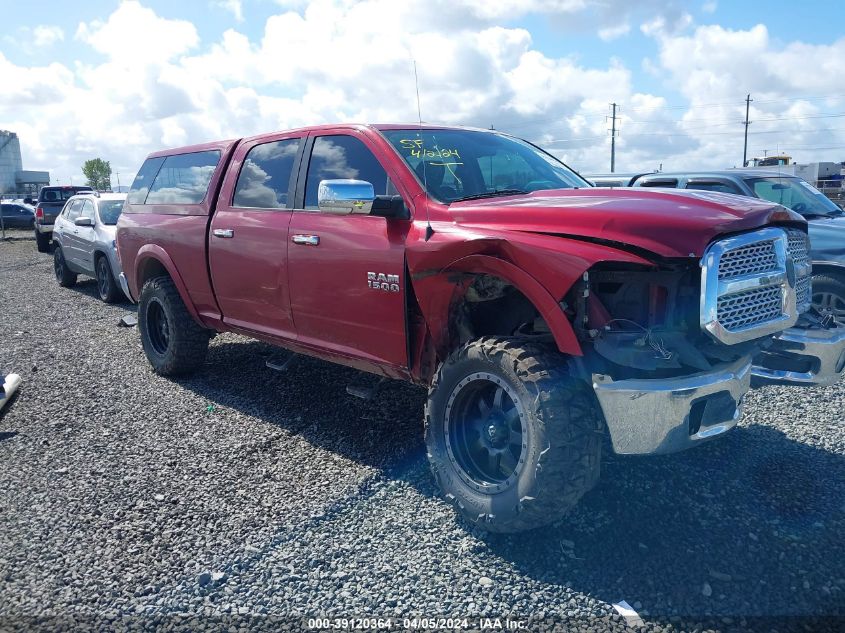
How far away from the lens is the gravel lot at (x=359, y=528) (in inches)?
109

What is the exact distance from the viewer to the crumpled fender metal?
2.90m

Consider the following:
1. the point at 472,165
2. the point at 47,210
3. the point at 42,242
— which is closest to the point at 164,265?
the point at 472,165

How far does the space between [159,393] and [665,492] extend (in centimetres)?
407

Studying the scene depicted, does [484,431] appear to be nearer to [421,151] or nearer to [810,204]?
[421,151]

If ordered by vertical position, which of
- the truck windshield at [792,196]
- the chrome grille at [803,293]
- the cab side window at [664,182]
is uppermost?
the cab side window at [664,182]

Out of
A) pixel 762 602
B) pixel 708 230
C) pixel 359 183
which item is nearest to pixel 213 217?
pixel 359 183

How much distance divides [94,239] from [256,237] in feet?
25.0

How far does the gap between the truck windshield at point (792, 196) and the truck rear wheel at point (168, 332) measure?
5874mm

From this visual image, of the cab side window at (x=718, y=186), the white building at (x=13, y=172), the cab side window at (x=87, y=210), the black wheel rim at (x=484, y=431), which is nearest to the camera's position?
the black wheel rim at (x=484, y=431)

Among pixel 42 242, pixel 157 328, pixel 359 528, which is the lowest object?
pixel 42 242

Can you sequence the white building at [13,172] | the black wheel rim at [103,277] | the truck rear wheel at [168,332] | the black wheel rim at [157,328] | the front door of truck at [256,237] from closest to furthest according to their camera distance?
1. the front door of truck at [256,237]
2. the truck rear wheel at [168,332]
3. the black wheel rim at [157,328]
4. the black wheel rim at [103,277]
5. the white building at [13,172]

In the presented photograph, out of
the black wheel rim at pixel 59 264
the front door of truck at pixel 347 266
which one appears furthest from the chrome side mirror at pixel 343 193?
the black wheel rim at pixel 59 264

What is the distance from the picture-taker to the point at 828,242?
6527 millimetres

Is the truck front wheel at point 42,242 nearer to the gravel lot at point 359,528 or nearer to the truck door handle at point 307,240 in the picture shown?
the gravel lot at point 359,528
